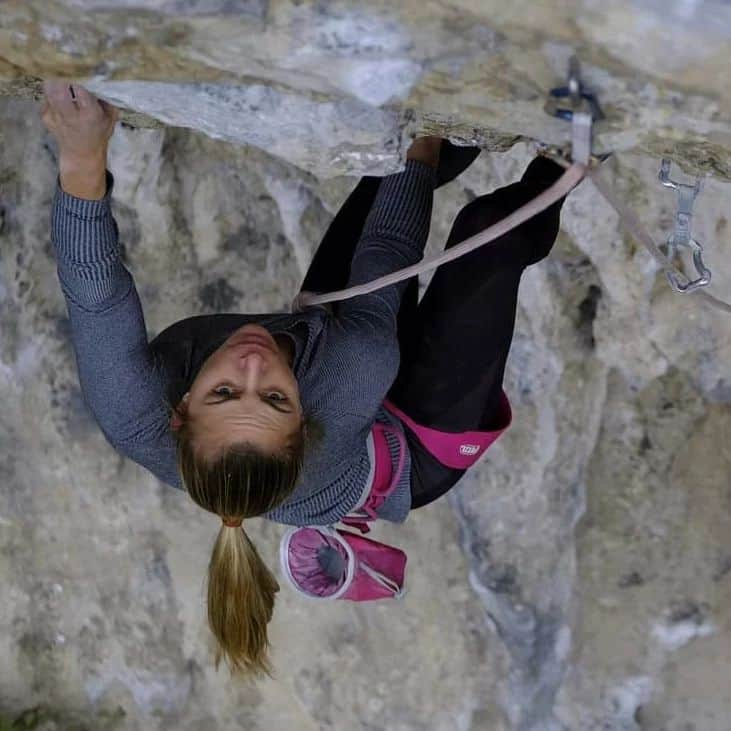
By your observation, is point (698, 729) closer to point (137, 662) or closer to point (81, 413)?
point (137, 662)

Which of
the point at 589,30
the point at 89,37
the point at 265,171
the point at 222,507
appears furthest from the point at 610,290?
the point at 89,37

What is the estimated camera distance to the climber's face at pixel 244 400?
3.97 feet

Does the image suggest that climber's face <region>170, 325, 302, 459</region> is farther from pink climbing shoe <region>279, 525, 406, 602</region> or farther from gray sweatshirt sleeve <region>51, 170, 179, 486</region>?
pink climbing shoe <region>279, 525, 406, 602</region>

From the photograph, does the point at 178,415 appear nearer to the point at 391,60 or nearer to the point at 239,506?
the point at 239,506

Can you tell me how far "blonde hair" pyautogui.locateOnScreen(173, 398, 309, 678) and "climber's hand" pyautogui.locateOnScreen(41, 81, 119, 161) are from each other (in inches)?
14.6

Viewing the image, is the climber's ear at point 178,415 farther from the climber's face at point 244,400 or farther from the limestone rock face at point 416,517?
the limestone rock face at point 416,517

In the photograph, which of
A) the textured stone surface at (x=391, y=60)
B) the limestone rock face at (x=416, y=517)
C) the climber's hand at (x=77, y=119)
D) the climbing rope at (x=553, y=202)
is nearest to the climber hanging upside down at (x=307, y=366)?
the climber's hand at (x=77, y=119)

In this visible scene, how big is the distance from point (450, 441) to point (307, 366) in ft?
0.95

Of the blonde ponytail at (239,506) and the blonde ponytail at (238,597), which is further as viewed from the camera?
the blonde ponytail at (238,597)

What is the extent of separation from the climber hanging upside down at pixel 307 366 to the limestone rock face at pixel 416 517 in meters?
0.44

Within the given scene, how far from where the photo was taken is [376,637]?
235 cm

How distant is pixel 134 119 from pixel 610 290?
3.41ft

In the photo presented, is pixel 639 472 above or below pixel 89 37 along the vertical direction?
below

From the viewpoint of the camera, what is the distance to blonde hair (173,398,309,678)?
3.98ft
